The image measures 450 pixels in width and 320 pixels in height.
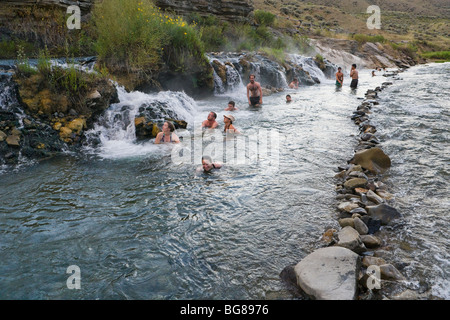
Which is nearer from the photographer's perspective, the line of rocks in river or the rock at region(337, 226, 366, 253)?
the line of rocks in river

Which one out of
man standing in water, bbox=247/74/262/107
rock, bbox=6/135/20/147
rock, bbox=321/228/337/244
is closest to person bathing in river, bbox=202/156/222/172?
rock, bbox=321/228/337/244

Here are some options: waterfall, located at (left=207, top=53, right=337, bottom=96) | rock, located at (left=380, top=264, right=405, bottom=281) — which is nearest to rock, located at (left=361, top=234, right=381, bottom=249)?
rock, located at (left=380, top=264, right=405, bottom=281)

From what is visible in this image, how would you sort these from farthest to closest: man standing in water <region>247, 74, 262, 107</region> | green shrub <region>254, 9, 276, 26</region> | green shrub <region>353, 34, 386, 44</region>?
green shrub <region>353, 34, 386, 44</region> < green shrub <region>254, 9, 276, 26</region> < man standing in water <region>247, 74, 262, 107</region>

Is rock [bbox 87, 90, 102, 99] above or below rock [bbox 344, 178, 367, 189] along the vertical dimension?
above

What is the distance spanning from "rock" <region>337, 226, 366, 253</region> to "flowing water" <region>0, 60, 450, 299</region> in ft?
0.88

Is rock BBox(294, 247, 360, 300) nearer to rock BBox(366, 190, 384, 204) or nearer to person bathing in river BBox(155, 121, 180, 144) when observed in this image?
rock BBox(366, 190, 384, 204)

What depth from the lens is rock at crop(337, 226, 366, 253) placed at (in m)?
2.86

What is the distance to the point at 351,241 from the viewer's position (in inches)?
114

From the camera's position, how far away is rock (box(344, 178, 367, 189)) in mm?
4141

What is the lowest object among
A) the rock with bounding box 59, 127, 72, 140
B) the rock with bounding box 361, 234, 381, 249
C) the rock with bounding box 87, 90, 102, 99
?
the rock with bounding box 361, 234, 381, 249

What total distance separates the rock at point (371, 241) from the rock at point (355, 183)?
4.05 feet

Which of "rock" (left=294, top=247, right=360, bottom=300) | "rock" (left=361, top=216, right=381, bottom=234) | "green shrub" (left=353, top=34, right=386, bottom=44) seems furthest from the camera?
"green shrub" (left=353, top=34, right=386, bottom=44)

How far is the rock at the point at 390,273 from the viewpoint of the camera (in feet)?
8.18
